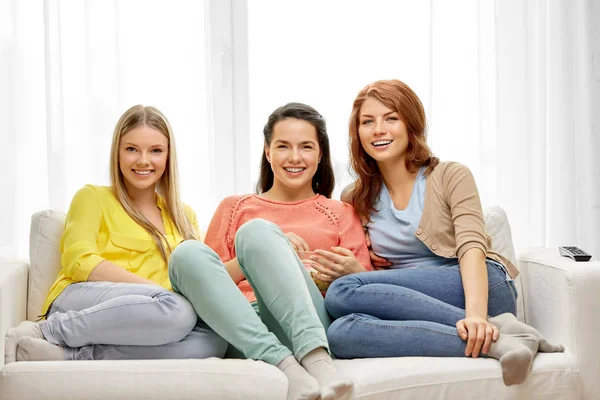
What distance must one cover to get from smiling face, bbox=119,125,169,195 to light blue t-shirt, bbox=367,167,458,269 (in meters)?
0.67

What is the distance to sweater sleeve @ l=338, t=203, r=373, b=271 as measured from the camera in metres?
2.11

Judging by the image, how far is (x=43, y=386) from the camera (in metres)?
1.58

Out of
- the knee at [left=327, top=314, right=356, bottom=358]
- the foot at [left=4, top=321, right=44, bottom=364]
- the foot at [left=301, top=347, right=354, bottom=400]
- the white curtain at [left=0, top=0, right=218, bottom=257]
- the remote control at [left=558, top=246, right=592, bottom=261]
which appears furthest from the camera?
the white curtain at [left=0, top=0, right=218, bottom=257]

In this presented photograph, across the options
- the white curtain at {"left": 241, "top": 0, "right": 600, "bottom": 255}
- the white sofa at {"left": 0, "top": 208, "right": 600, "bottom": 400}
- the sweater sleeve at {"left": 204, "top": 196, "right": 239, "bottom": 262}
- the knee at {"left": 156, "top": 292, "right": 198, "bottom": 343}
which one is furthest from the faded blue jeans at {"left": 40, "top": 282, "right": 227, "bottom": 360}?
the white curtain at {"left": 241, "top": 0, "right": 600, "bottom": 255}

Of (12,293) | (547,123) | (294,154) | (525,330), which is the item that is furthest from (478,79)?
(12,293)

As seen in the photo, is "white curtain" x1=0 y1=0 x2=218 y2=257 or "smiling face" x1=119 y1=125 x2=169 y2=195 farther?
"white curtain" x1=0 y1=0 x2=218 y2=257

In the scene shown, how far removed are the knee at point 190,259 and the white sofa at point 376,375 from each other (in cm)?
23

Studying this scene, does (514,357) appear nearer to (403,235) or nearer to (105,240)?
(403,235)

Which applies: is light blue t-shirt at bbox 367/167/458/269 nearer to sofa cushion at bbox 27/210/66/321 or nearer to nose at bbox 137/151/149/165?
nose at bbox 137/151/149/165

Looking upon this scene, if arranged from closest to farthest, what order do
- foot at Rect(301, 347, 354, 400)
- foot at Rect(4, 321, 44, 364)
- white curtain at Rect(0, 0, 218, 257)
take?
foot at Rect(301, 347, 354, 400) → foot at Rect(4, 321, 44, 364) → white curtain at Rect(0, 0, 218, 257)

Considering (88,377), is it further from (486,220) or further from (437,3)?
(437,3)

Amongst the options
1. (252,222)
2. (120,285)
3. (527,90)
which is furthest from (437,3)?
(120,285)

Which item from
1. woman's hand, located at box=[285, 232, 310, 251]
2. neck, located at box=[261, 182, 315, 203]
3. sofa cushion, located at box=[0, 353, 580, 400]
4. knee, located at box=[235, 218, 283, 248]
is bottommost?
sofa cushion, located at box=[0, 353, 580, 400]

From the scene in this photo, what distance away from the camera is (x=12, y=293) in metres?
1.93
